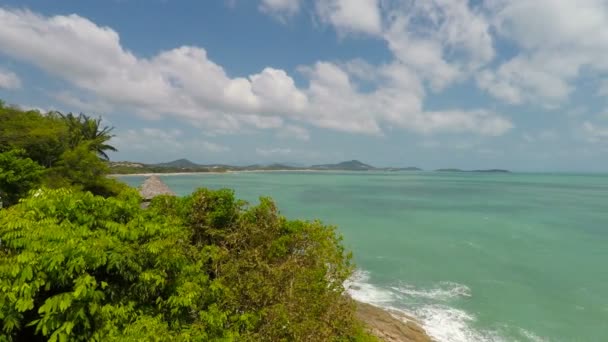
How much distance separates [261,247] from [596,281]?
23912 mm

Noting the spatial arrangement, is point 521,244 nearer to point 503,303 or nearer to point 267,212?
point 503,303

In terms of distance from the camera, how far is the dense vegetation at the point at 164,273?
18.2 feet

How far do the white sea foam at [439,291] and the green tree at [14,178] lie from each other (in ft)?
70.4

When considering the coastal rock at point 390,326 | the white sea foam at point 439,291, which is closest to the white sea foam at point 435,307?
the white sea foam at point 439,291

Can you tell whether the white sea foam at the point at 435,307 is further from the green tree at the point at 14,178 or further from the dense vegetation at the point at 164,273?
the green tree at the point at 14,178

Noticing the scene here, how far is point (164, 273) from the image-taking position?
272 inches

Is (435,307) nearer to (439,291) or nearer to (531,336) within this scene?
(439,291)

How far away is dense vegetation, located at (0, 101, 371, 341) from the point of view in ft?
18.2

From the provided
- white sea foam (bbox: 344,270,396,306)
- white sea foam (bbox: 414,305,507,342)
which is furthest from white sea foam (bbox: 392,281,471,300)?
white sea foam (bbox: 414,305,507,342)

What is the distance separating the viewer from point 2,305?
512 centimetres

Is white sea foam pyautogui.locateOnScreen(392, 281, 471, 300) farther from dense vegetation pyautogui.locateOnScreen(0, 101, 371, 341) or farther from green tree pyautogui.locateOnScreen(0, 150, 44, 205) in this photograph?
green tree pyautogui.locateOnScreen(0, 150, 44, 205)

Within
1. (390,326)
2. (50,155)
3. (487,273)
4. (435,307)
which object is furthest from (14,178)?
(487,273)

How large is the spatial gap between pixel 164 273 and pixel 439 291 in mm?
17226

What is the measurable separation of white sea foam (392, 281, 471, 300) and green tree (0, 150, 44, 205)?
2147 cm
